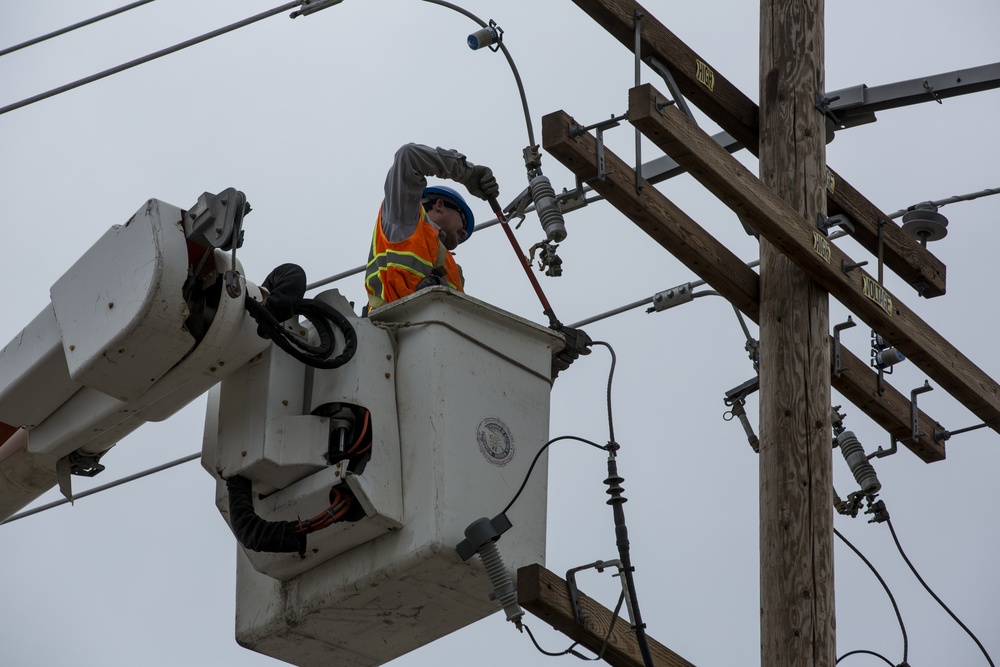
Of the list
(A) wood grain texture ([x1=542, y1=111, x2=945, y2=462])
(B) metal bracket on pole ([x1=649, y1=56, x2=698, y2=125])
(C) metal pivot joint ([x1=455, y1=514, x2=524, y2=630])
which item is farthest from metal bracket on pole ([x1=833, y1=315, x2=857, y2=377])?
(C) metal pivot joint ([x1=455, y1=514, x2=524, y2=630])

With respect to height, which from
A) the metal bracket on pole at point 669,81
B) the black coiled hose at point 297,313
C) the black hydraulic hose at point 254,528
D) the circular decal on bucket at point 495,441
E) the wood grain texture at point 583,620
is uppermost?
the metal bracket on pole at point 669,81

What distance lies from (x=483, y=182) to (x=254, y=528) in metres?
1.74

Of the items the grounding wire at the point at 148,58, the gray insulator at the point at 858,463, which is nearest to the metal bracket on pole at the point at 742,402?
the gray insulator at the point at 858,463

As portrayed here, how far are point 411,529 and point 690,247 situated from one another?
1685 mm

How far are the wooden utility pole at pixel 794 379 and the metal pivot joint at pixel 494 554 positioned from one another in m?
0.95

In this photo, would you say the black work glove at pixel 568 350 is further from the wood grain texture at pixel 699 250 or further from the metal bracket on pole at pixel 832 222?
the metal bracket on pole at pixel 832 222

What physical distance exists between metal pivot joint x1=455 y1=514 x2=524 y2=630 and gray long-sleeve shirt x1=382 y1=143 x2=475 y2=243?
1.56 metres

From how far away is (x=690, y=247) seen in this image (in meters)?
8.14

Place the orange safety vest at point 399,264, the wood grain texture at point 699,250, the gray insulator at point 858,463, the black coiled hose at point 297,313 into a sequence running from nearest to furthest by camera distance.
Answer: the black coiled hose at point 297,313, the wood grain texture at point 699,250, the orange safety vest at point 399,264, the gray insulator at point 858,463

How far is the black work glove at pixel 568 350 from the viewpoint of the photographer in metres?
7.88

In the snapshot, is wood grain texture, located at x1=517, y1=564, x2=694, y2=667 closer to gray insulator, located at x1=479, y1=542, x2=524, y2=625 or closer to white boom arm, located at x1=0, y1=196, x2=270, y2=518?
gray insulator, located at x1=479, y1=542, x2=524, y2=625

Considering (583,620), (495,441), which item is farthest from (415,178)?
(583,620)

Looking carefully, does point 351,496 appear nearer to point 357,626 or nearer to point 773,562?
point 357,626

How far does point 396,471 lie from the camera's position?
728cm
